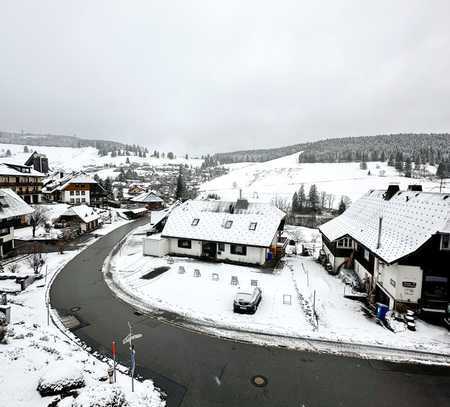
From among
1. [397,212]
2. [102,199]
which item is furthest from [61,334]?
[102,199]

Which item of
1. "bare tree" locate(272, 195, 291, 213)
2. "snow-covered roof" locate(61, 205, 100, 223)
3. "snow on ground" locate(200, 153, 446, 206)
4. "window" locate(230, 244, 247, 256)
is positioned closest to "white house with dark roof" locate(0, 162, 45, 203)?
"snow-covered roof" locate(61, 205, 100, 223)

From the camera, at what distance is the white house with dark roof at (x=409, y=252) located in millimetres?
18625

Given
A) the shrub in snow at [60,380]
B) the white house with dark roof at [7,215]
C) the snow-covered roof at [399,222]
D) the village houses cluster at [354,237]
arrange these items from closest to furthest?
the shrub in snow at [60,380] → the village houses cluster at [354,237] → the snow-covered roof at [399,222] → the white house with dark roof at [7,215]

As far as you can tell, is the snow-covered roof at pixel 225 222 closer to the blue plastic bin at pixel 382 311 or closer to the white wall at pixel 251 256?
the white wall at pixel 251 256

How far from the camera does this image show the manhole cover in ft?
40.0

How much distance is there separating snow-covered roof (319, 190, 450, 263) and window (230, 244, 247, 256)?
31.3ft

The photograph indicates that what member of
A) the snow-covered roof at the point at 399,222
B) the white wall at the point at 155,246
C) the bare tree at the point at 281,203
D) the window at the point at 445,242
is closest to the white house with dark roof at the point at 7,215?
the white wall at the point at 155,246

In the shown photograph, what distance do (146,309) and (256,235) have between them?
596 inches

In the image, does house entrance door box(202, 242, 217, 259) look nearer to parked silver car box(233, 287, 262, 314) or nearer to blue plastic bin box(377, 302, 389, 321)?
parked silver car box(233, 287, 262, 314)

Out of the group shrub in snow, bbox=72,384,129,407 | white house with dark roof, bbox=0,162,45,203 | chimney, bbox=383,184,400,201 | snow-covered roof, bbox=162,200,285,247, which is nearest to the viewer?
shrub in snow, bbox=72,384,129,407

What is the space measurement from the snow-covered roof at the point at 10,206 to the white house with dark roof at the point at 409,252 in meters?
38.8

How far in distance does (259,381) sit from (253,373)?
1.95ft

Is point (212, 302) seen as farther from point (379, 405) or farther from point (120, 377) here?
point (379, 405)

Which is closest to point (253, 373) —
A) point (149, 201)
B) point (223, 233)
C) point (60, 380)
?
point (60, 380)
